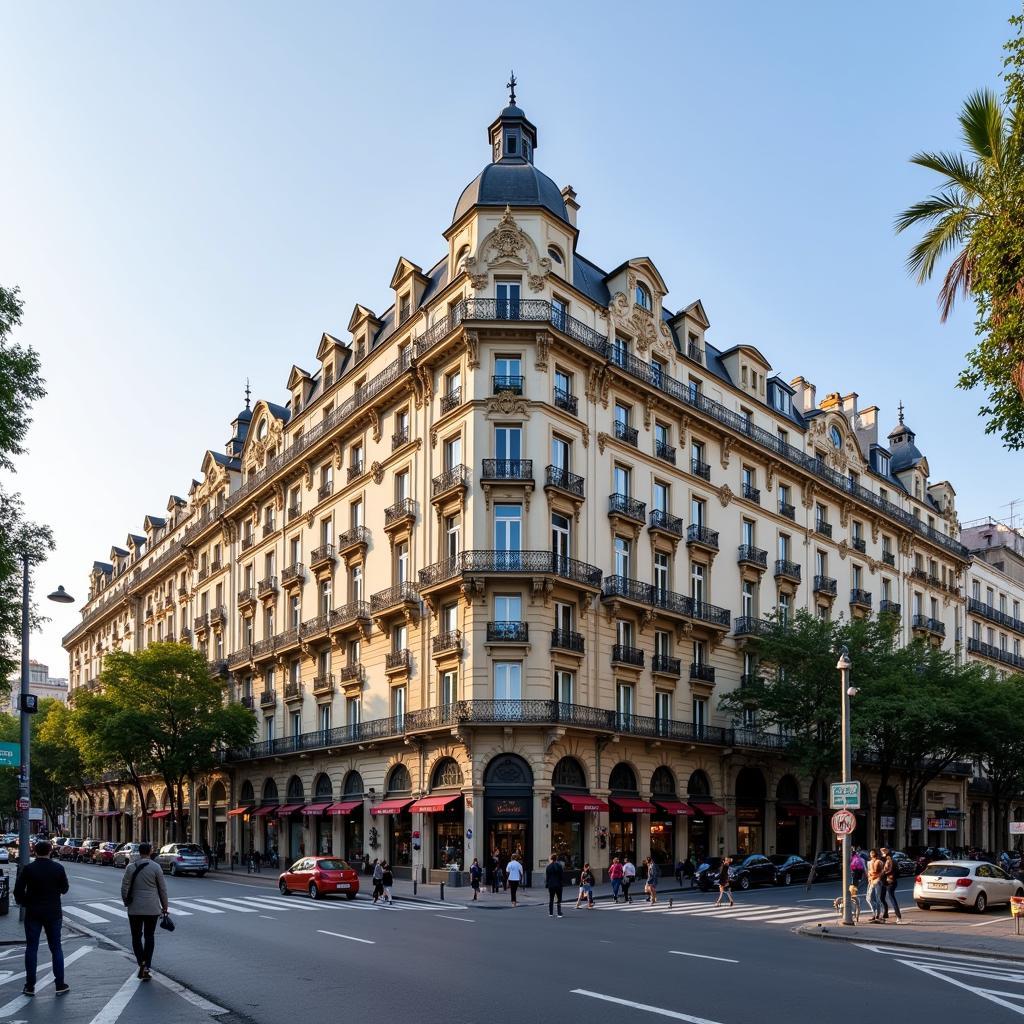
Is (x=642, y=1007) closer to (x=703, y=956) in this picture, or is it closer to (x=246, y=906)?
(x=703, y=956)

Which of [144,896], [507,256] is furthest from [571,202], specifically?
[144,896]

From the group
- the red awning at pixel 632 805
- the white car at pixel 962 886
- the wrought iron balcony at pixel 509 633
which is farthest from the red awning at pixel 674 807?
the white car at pixel 962 886

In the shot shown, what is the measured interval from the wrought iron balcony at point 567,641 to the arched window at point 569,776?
433 cm

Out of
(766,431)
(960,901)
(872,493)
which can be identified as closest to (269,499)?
(766,431)

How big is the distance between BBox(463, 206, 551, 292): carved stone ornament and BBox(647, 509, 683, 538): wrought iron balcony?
1135cm

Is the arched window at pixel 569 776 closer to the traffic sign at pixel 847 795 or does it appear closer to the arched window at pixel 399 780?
the arched window at pixel 399 780

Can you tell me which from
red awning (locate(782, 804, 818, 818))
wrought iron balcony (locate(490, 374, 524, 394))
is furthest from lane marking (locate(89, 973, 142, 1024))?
red awning (locate(782, 804, 818, 818))

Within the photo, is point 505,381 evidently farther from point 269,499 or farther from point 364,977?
point 364,977

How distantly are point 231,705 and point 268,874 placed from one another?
11.1 metres

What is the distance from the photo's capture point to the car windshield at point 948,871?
1164 inches

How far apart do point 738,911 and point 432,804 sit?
14.3 m

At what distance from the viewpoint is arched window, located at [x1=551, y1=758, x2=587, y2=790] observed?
4119 cm

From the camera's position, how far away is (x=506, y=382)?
142ft

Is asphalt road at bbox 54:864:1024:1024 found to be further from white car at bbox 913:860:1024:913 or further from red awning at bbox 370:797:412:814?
red awning at bbox 370:797:412:814
